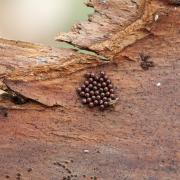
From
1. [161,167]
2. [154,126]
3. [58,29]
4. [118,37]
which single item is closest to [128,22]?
[118,37]

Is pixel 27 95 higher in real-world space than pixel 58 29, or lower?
lower

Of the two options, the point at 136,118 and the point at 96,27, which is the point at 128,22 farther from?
the point at 136,118

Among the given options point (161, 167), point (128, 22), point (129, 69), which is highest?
point (128, 22)
